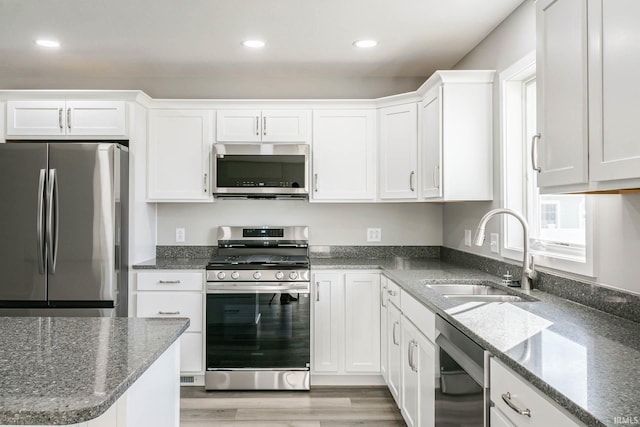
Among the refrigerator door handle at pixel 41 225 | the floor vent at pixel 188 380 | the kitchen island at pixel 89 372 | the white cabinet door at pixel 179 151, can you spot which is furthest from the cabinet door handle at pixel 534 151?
the refrigerator door handle at pixel 41 225

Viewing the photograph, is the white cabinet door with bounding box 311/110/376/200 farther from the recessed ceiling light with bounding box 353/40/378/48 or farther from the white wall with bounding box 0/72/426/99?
the recessed ceiling light with bounding box 353/40/378/48

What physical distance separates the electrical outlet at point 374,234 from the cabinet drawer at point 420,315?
1306 mm

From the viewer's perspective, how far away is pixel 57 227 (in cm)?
307

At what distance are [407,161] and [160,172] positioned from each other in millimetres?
1890

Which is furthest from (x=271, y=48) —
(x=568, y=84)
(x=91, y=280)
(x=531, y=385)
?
→ (x=531, y=385)

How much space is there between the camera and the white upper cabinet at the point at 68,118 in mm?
3416

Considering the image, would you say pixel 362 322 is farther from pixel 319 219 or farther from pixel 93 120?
pixel 93 120

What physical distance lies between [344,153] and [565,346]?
2.51 metres

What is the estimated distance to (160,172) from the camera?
3.63m

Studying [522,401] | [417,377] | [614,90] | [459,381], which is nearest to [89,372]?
[522,401]

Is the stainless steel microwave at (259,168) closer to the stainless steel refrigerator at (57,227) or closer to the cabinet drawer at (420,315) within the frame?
the stainless steel refrigerator at (57,227)

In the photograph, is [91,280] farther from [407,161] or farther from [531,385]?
[531,385]

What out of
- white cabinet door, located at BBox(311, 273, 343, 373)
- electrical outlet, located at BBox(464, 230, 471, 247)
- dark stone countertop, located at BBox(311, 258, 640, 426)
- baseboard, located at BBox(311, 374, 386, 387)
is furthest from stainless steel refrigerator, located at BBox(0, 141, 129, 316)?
electrical outlet, located at BBox(464, 230, 471, 247)

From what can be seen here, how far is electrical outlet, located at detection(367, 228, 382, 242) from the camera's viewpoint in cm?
397
